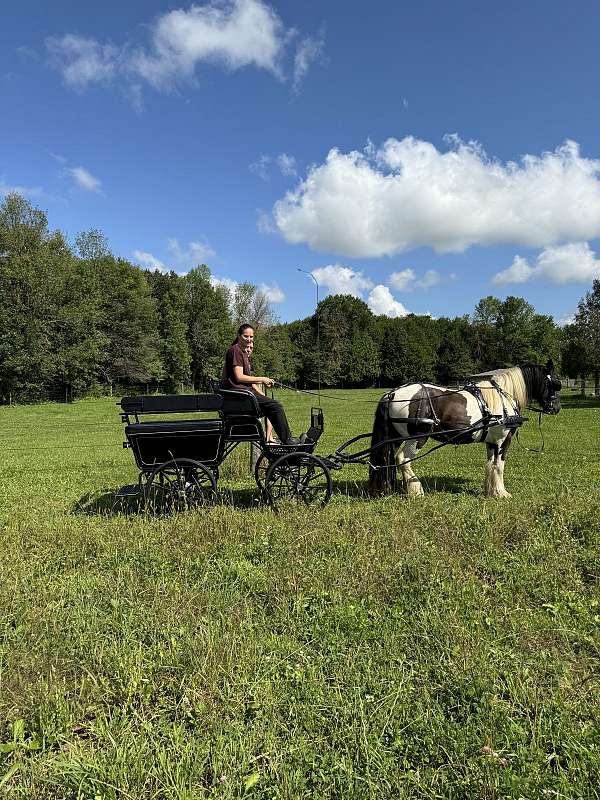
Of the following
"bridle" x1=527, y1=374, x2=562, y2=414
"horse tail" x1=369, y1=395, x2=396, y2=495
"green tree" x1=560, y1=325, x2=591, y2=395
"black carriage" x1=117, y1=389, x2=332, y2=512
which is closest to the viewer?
"black carriage" x1=117, y1=389, x2=332, y2=512

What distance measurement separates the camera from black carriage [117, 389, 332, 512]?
604cm

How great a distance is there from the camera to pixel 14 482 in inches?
381

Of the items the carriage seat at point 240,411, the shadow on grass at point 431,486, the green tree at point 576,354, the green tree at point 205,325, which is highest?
the green tree at point 205,325

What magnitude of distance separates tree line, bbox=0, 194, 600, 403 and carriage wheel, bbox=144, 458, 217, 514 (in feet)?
58.8

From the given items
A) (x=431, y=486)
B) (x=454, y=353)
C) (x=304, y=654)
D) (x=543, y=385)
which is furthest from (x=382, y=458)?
(x=454, y=353)

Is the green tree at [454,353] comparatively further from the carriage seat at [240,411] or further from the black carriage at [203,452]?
the carriage seat at [240,411]

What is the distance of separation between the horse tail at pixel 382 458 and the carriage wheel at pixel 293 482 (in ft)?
3.69

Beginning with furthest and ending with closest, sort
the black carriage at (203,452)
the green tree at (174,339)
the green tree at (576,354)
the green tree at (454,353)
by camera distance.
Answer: the green tree at (454,353)
the green tree at (174,339)
the green tree at (576,354)
the black carriage at (203,452)

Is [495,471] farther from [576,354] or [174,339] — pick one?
[174,339]

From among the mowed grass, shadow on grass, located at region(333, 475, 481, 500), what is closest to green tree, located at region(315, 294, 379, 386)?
shadow on grass, located at region(333, 475, 481, 500)

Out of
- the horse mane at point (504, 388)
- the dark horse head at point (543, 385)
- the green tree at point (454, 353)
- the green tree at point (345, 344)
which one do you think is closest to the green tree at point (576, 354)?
the green tree at point (454, 353)

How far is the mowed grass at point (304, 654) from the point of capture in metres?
2.30

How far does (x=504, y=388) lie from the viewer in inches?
318

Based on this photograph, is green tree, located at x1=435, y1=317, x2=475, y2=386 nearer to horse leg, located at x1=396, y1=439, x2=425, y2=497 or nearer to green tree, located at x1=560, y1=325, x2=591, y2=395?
green tree, located at x1=560, y1=325, x2=591, y2=395
